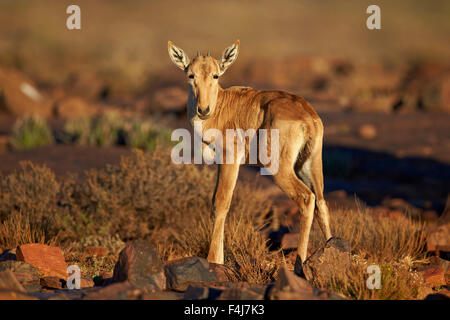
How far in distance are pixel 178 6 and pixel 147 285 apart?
295ft

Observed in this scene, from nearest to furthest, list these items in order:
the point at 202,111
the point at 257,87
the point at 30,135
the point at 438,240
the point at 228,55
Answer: the point at 202,111 < the point at 228,55 < the point at 438,240 < the point at 30,135 < the point at 257,87

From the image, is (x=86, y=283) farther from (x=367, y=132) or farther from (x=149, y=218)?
(x=367, y=132)

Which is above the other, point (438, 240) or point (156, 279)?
point (156, 279)

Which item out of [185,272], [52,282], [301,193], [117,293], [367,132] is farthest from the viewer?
[367,132]

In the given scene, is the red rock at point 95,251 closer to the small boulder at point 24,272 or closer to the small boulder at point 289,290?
the small boulder at point 24,272

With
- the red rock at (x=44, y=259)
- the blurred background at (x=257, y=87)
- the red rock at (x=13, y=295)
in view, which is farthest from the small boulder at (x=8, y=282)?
the blurred background at (x=257, y=87)

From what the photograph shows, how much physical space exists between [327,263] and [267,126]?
1766mm

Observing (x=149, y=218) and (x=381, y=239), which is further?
(x=149, y=218)

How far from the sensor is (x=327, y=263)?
639 cm

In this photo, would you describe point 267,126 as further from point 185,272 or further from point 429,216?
point 429,216

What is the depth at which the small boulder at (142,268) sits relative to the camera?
605 cm

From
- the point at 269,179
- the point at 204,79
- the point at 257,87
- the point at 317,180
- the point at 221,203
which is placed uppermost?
the point at 257,87

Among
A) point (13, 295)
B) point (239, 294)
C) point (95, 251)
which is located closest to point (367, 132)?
point (95, 251)

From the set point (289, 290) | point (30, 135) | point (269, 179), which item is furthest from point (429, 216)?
point (30, 135)
